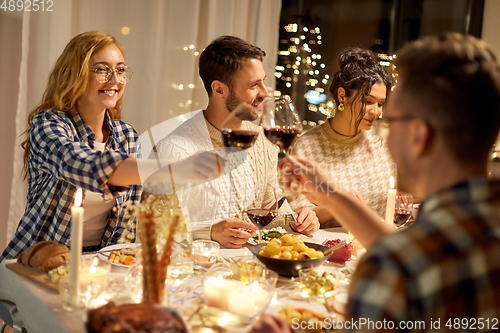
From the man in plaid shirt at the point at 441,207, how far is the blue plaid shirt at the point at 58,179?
1.10 metres

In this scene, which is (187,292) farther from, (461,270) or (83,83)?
(83,83)

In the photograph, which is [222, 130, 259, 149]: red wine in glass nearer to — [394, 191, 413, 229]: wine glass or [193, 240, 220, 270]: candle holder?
[193, 240, 220, 270]: candle holder

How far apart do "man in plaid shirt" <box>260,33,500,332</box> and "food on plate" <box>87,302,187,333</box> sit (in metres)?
0.18

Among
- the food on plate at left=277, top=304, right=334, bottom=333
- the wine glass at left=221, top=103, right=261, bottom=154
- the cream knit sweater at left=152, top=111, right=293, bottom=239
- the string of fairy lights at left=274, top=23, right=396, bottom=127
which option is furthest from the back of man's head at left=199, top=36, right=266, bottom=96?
the string of fairy lights at left=274, top=23, right=396, bottom=127

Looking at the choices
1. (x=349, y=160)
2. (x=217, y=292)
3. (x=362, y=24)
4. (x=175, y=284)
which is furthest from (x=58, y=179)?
(x=362, y=24)

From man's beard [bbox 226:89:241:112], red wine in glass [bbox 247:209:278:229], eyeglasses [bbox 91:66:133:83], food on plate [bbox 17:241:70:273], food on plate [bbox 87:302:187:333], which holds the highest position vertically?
eyeglasses [bbox 91:66:133:83]

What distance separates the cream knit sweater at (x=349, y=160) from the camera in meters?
2.73

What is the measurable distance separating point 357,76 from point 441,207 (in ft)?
6.59

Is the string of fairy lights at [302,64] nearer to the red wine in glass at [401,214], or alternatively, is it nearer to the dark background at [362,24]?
the dark background at [362,24]

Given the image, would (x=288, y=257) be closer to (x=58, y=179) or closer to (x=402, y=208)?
(x=402, y=208)

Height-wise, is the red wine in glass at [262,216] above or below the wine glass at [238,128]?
below

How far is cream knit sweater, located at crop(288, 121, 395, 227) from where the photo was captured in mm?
2729

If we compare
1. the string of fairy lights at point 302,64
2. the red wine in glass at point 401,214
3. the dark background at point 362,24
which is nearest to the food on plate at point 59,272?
the red wine in glass at point 401,214

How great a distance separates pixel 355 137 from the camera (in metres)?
2.81
